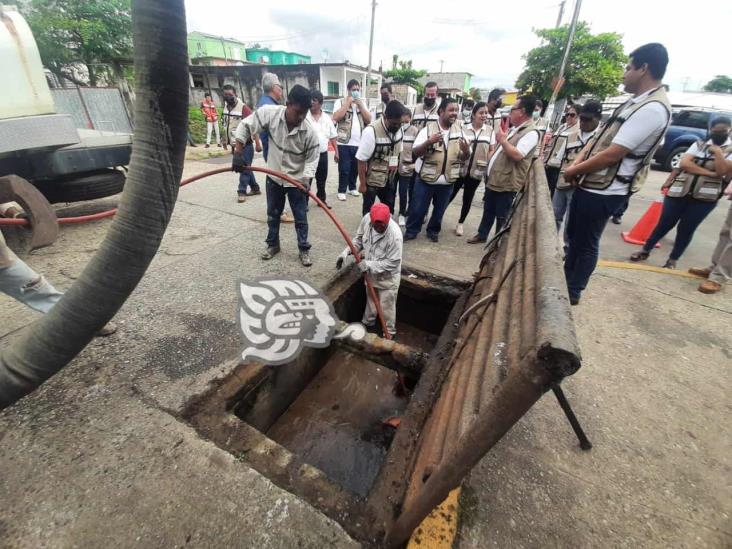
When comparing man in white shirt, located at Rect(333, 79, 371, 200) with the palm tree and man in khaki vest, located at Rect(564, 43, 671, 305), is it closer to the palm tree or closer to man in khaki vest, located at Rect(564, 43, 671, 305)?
man in khaki vest, located at Rect(564, 43, 671, 305)

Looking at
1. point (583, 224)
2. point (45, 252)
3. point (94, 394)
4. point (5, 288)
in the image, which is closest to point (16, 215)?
point (45, 252)

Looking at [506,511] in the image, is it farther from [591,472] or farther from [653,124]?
[653,124]

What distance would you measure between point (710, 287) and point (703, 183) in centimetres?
115

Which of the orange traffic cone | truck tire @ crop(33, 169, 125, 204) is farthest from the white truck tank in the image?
the orange traffic cone

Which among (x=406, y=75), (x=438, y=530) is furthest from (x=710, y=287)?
(x=406, y=75)

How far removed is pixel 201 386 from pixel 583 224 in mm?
3194

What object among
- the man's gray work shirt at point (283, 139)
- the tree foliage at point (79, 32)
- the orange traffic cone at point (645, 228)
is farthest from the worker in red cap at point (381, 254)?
the tree foliage at point (79, 32)

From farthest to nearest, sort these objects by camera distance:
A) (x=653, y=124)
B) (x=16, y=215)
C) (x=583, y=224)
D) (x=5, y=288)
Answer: (x=16, y=215) → (x=583, y=224) → (x=653, y=124) → (x=5, y=288)

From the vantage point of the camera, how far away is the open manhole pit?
1576 mm

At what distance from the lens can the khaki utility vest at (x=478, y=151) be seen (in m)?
4.48

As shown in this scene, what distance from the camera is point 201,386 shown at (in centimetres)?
198

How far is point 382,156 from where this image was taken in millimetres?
4113

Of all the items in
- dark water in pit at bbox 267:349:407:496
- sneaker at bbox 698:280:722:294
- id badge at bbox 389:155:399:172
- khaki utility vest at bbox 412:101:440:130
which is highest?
khaki utility vest at bbox 412:101:440:130

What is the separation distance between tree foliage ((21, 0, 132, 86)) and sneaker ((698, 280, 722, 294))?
17850mm
